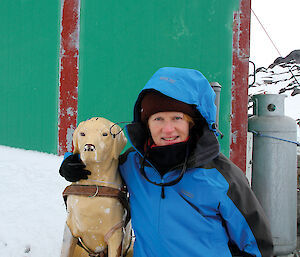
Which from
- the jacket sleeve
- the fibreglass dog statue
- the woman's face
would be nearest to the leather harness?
the fibreglass dog statue

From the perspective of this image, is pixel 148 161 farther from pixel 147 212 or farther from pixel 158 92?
pixel 158 92

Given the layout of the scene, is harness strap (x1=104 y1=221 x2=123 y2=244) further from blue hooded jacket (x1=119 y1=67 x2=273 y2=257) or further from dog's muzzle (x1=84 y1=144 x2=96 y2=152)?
dog's muzzle (x1=84 y1=144 x2=96 y2=152)

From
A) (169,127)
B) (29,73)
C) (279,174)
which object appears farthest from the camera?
(29,73)

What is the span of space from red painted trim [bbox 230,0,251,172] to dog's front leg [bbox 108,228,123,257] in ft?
7.01

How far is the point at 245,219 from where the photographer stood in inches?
50.6

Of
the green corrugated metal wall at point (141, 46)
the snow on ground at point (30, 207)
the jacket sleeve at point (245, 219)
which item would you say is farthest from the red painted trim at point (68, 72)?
the jacket sleeve at point (245, 219)

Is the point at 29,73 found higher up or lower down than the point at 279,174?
higher up

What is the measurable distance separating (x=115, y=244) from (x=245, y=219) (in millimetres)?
704

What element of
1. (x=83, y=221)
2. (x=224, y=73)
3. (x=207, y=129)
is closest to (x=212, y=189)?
(x=207, y=129)

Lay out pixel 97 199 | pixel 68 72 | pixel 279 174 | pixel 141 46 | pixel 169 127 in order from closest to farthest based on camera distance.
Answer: pixel 169 127 < pixel 97 199 < pixel 279 174 < pixel 141 46 < pixel 68 72

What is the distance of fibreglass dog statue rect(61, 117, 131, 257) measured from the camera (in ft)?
4.91

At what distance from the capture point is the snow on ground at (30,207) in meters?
2.19

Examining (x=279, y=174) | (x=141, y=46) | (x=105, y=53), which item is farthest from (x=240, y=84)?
(x=105, y=53)

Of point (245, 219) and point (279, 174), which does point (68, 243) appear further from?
point (279, 174)
